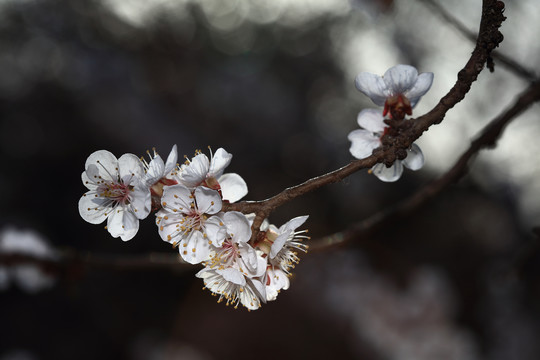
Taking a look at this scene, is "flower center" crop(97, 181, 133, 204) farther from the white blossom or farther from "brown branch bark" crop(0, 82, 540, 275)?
"brown branch bark" crop(0, 82, 540, 275)

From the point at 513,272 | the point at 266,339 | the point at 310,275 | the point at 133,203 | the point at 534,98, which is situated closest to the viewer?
the point at 133,203

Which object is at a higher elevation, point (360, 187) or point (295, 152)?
point (295, 152)

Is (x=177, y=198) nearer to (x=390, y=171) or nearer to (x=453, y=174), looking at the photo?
(x=390, y=171)

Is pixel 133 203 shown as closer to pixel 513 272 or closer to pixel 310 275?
pixel 513 272

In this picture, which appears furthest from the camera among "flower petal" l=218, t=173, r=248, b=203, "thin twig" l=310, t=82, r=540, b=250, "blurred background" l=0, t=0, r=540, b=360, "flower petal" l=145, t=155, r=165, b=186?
"blurred background" l=0, t=0, r=540, b=360

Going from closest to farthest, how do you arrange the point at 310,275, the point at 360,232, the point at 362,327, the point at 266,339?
the point at 360,232 < the point at 362,327 < the point at 310,275 < the point at 266,339

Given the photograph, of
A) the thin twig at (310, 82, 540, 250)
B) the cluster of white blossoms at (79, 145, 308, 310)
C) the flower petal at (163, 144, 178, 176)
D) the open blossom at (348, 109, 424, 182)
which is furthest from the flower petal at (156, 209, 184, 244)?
the thin twig at (310, 82, 540, 250)

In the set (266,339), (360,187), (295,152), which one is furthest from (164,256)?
(295,152)

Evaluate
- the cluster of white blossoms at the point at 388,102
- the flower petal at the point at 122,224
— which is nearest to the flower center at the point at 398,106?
the cluster of white blossoms at the point at 388,102
